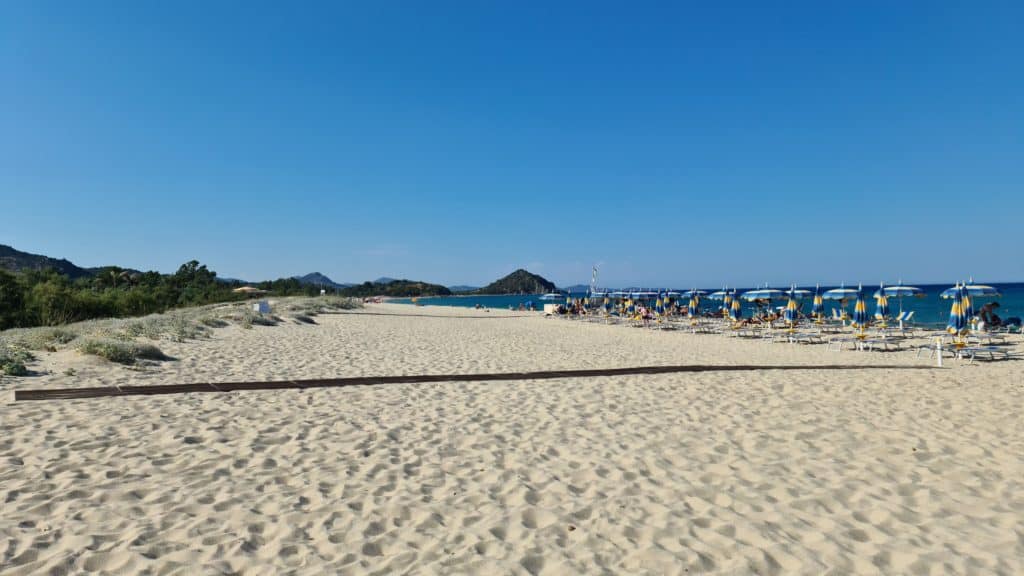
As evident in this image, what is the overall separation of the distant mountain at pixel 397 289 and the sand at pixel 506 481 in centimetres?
9793

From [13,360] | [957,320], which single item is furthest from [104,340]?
[957,320]

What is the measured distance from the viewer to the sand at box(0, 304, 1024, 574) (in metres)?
2.81

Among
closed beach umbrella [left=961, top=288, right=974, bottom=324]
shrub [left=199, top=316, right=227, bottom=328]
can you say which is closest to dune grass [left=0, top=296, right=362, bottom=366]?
shrub [left=199, top=316, right=227, bottom=328]

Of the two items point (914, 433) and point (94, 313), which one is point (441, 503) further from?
point (94, 313)

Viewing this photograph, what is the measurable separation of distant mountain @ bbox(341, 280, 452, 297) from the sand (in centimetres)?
9793

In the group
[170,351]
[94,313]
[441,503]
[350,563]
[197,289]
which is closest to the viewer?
[350,563]

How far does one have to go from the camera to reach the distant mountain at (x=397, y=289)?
106969 millimetres

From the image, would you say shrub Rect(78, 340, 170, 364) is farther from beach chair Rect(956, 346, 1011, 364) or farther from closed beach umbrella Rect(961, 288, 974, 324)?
closed beach umbrella Rect(961, 288, 974, 324)

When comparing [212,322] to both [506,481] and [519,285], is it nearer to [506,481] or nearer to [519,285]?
[506,481]

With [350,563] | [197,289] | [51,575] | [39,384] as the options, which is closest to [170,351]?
[39,384]

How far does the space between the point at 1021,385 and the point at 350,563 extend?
36.7 feet

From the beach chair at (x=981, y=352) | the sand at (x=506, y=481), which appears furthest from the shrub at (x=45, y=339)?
the beach chair at (x=981, y=352)

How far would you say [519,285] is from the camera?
16488 centimetres

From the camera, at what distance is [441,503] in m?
3.48
